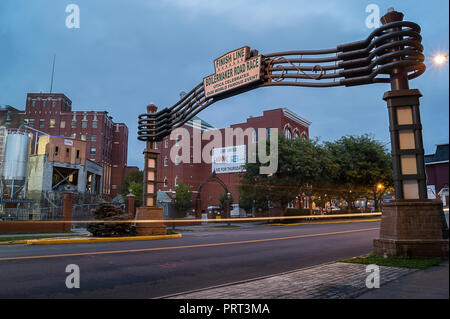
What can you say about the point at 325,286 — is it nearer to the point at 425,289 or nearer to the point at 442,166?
the point at 425,289

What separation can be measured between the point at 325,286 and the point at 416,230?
4.02 metres

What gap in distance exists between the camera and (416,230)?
796 centimetres

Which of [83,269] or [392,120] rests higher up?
[392,120]

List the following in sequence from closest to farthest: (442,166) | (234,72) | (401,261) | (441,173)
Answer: (442,166), (441,173), (401,261), (234,72)

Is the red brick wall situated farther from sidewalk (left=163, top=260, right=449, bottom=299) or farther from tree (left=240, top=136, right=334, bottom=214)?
tree (left=240, top=136, right=334, bottom=214)

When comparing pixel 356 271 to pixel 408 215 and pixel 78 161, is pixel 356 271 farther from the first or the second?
pixel 78 161

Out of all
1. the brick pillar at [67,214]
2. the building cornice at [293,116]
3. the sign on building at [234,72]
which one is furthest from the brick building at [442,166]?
the building cornice at [293,116]

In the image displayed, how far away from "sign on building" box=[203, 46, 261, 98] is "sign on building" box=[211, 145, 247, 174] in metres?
45.9

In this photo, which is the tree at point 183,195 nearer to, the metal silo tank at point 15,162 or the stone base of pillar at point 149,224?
the metal silo tank at point 15,162

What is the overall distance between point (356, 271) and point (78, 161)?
50.0 m

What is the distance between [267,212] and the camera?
1592 inches

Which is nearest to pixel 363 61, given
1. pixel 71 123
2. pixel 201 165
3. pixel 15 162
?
pixel 15 162

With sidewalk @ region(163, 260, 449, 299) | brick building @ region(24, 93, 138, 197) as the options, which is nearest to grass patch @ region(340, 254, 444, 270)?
sidewalk @ region(163, 260, 449, 299)
